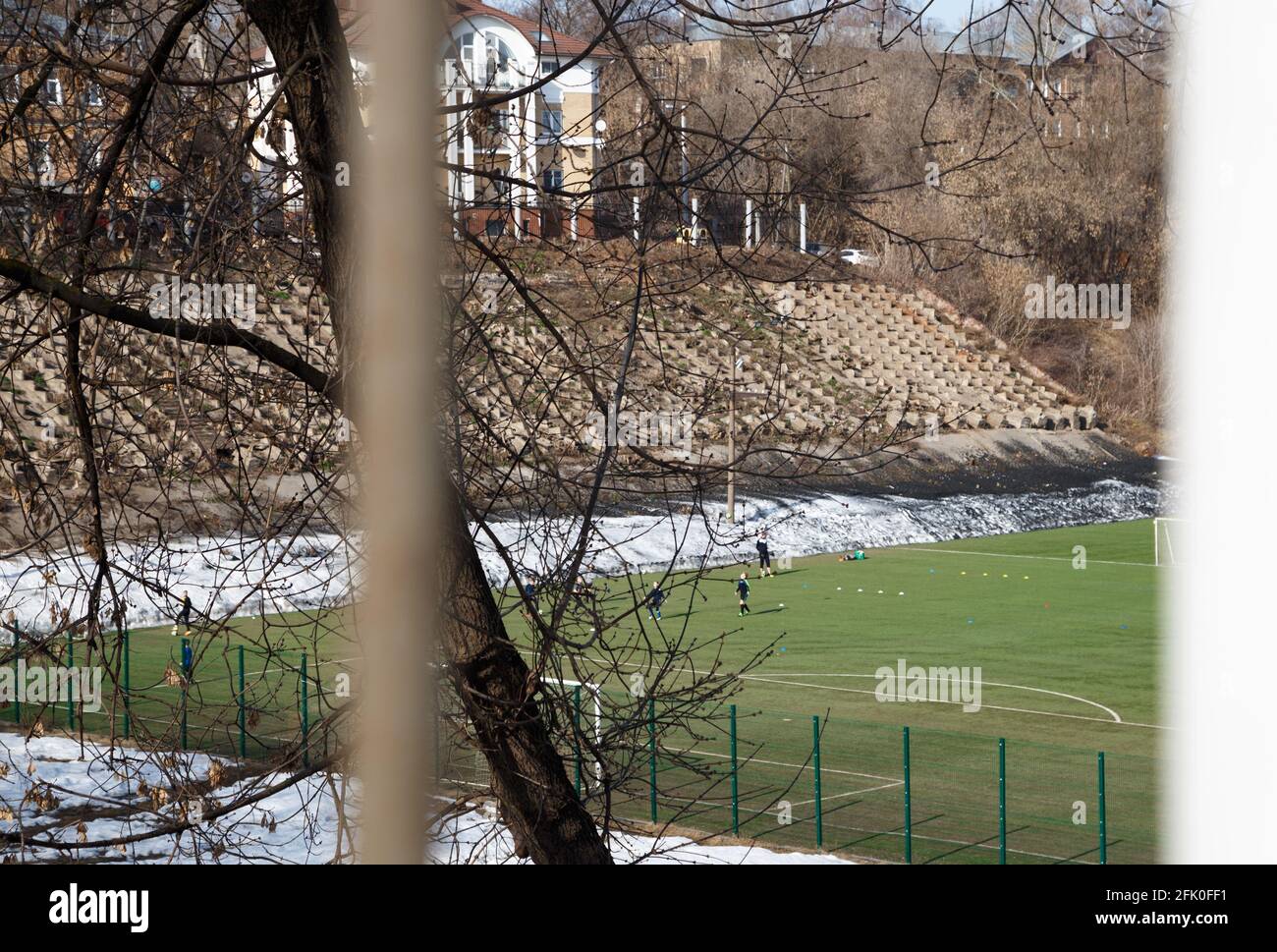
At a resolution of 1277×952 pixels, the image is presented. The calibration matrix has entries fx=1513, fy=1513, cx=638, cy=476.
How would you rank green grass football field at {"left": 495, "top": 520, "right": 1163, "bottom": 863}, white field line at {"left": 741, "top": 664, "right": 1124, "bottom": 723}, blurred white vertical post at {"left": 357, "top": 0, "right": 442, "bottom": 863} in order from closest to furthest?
blurred white vertical post at {"left": 357, "top": 0, "right": 442, "bottom": 863} < green grass football field at {"left": 495, "top": 520, "right": 1163, "bottom": 863} < white field line at {"left": 741, "top": 664, "right": 1124, "bottom": 723}

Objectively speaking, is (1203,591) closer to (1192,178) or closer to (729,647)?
(1192,178)

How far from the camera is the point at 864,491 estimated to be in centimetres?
4712

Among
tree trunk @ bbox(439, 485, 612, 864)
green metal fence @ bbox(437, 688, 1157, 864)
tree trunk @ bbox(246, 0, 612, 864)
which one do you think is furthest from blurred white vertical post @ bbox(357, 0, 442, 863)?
green metal fence @ bbox(437, 688, 1157, 864)

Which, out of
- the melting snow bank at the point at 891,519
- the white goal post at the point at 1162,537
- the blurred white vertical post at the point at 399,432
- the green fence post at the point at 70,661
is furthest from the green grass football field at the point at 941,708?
the blurred white vertical post at the point at 399,432

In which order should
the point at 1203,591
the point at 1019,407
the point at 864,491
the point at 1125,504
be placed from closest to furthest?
the point at 1203,591 < the point at 864,491 < the point at 1125,504 < the point at 1019,407

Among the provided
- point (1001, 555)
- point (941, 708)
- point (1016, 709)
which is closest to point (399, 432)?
point (941, 708)

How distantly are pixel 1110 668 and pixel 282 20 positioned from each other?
75.5 ft

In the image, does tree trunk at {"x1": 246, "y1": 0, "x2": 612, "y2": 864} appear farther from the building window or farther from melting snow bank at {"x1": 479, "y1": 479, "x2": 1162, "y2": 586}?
melting snow bank at {"x1": 479, "y1": 479, "x2": 1162, "y2": 586}

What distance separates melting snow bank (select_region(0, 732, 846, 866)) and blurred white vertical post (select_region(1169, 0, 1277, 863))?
3.28 metres

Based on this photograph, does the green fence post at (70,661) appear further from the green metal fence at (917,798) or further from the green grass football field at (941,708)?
the green metal fence at (917,798)

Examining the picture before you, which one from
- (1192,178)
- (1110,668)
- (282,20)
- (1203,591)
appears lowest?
(1110,668)

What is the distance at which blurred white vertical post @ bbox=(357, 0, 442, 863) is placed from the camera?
7.50 ft
